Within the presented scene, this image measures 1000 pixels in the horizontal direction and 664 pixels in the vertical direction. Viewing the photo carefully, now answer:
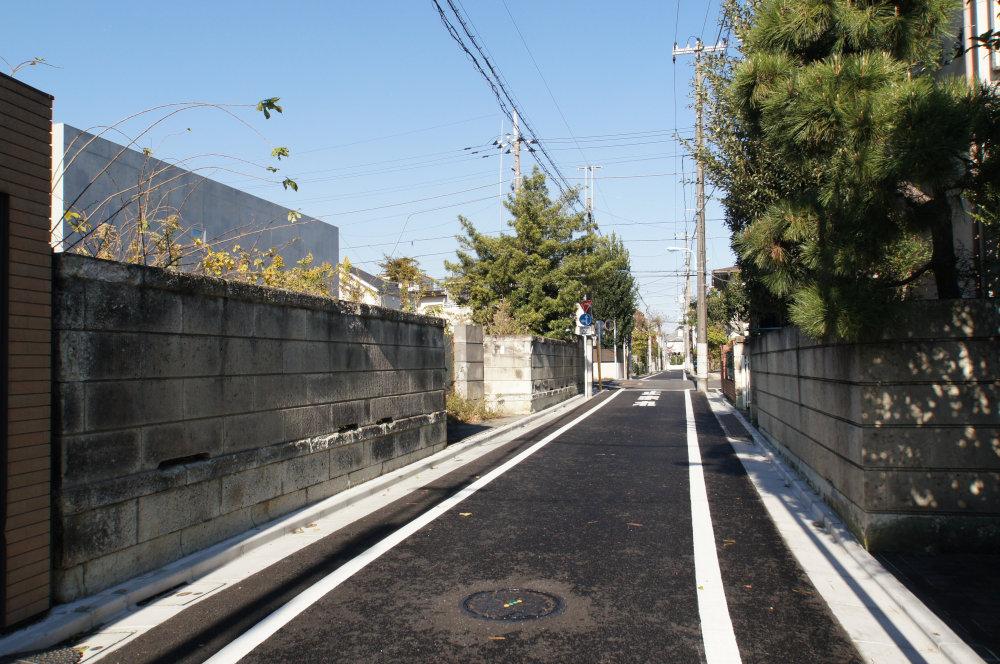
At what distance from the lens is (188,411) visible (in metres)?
5.52

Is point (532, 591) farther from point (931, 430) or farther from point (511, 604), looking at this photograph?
point (931, 430)

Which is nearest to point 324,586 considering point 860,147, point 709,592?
point 709,592

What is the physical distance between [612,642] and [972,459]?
11.4ft


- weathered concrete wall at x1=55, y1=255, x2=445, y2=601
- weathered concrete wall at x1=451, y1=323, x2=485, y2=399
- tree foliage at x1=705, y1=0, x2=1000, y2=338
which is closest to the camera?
weathered concrete wall at x1=55, y1=255, x2=445, y2=601

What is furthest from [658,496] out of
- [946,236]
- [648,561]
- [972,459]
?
[946,236]

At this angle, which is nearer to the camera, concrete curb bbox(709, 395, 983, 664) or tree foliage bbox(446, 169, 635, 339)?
concrete curb bbox(709, 395, 983, 664)

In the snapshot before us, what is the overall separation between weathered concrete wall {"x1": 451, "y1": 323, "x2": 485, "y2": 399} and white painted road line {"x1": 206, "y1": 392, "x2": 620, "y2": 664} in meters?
7.21

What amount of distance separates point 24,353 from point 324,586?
240 cm

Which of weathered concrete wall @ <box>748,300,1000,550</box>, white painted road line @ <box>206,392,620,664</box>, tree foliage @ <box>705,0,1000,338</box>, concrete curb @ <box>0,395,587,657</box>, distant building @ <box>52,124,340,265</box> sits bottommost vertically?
white painted road line @ <box>206,392,620,664</box>

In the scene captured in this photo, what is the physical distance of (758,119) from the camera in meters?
6.41

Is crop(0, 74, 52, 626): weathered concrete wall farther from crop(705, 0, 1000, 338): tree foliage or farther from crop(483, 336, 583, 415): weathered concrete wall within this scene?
crop(483, 336, 583, 415): weathered concrete wall

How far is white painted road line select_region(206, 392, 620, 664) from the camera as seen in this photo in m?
3.93

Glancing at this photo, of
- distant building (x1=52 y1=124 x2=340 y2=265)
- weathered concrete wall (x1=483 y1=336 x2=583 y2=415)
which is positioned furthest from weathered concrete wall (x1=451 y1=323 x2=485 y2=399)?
distant building (x1=52 y1=124 x2=340 y2=265)

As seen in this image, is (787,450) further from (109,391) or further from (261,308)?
(109,391)
